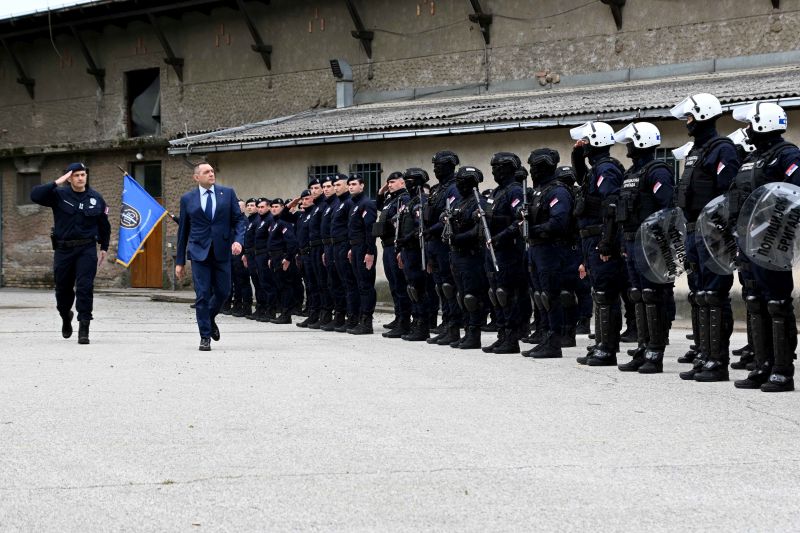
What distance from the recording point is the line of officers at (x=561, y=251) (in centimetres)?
991

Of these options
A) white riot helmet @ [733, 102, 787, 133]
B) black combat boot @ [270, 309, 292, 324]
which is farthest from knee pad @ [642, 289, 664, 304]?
black combat boot @ [270, 309, 292, 324]

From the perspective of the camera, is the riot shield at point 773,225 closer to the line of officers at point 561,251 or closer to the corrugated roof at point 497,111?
the line of officers at point 561,251

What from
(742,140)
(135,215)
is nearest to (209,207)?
(742,140)

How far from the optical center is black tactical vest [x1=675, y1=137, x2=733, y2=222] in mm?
10453

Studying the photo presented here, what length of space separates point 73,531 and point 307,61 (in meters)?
26.2

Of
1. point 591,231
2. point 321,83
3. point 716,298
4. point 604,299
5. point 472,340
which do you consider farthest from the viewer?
point 321,83

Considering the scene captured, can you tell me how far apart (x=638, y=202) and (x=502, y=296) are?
8.17ft

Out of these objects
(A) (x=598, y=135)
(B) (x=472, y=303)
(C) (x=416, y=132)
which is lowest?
(B) (x=472, y=303)

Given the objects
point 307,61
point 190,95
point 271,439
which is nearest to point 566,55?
point 307,61

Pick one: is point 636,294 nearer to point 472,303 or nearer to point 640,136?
point 640,136

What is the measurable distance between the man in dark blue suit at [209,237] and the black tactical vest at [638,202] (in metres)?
4.21

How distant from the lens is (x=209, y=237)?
13875mm

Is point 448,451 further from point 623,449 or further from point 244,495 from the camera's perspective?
point 244,495

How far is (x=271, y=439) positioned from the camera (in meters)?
7.46
